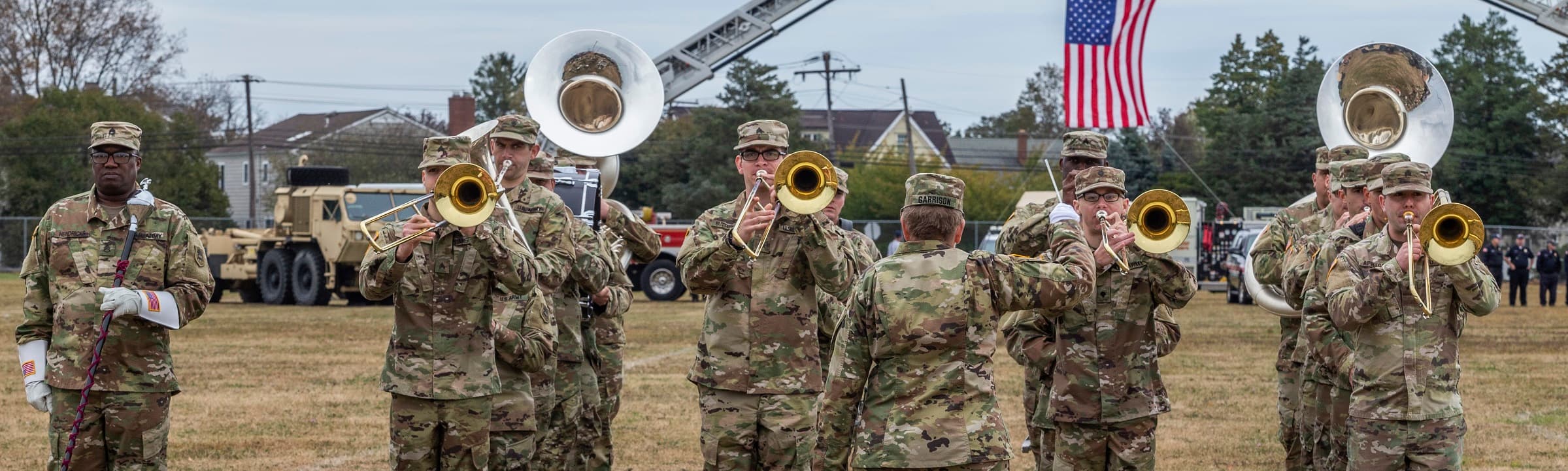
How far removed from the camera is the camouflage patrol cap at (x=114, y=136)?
21.3 feet

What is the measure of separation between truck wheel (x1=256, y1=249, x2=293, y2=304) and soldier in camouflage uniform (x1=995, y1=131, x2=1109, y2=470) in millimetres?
22287

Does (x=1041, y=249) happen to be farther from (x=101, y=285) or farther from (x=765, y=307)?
(x=101, y=285)

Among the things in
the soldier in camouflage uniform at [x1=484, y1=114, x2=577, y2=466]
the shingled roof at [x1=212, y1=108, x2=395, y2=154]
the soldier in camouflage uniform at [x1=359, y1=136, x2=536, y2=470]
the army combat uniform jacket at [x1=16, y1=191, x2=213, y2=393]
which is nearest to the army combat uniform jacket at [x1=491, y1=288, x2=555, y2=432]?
the soldier in camouflage uniform at [x1=484, y1=114, x2=577, y2=466]

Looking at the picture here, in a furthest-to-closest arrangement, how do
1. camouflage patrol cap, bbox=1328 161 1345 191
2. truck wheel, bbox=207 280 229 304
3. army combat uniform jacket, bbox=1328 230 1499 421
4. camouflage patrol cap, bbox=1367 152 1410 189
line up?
truck wheel, bbox=207 280 229 304
camouflage patrol cap, bbox=1328 161 1345 191
camouflage patrol cap, bbox=1367 152 1410 189
army combat uniform jacket, bbox=1328 230 1499 421

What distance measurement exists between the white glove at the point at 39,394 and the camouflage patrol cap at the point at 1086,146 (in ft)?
14.6

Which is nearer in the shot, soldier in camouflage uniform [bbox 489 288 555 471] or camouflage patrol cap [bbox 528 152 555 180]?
soldier in camouflage uniform [bbox 489 288 555 471]

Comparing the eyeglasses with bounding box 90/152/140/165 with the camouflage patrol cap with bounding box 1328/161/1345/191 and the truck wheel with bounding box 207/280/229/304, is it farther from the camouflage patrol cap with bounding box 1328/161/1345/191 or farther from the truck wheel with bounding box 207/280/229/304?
the truck wheel with bounding box 207/280/229/304

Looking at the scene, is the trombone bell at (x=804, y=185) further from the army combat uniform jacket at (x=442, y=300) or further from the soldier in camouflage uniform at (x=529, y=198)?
the soldier in camouflage uniform at (x=529, y=198)

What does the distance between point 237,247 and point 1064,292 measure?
25.6m

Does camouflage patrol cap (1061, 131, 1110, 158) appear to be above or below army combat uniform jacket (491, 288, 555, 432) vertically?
above

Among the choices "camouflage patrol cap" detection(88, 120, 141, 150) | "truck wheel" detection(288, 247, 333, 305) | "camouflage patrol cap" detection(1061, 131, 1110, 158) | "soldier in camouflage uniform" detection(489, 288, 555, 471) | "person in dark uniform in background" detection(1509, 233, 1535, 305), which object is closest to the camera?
"camouflage patrol cap" detection(88, 120, 141, 150)

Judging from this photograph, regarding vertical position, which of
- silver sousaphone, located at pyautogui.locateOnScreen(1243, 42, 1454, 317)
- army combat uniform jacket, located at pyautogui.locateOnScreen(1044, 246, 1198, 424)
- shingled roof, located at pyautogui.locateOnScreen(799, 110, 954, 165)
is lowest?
army combat uniform jacket, located at pyautogui.locateOnScreen(1044, 246, 1198, 424)

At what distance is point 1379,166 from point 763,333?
9.54 feet

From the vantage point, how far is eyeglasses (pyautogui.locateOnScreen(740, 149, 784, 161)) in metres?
6.65
